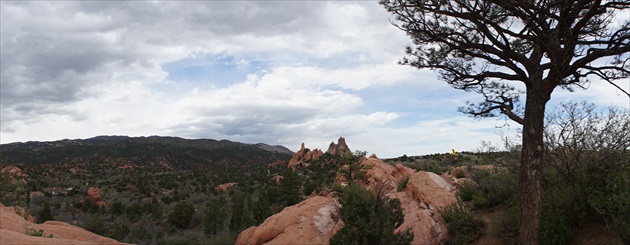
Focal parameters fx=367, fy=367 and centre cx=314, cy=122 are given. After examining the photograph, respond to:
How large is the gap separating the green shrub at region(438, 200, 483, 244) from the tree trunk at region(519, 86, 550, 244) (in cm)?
380

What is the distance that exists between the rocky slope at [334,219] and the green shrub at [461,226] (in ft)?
1.34

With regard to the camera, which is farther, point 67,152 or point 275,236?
point 67,152

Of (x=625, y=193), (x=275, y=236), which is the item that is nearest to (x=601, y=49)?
(x=625, y=193)

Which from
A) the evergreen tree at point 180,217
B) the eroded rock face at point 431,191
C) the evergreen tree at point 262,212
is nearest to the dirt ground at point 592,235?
the eroded rock face at point 431,191

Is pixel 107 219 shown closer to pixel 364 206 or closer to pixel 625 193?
pixel 364 206

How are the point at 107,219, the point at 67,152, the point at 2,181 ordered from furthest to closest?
the point at 67,152
the point at 107,219
the point at 2,181

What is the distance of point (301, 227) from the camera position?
13250mm

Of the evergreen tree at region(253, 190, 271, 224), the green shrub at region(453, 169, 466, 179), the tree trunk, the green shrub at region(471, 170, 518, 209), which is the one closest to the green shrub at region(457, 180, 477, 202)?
the green shrub at region(471, 170, 518, 209)

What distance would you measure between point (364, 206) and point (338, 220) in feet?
10.2

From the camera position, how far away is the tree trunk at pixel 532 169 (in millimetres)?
7375

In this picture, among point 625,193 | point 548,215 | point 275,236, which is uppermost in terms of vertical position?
point 625,193

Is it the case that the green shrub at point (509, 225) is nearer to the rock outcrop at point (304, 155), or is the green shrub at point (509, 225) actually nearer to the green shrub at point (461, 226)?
the green shrub at point (461, 226)

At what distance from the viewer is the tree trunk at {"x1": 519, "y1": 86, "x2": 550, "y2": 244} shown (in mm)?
7375

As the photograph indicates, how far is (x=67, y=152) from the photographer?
72062 mm
